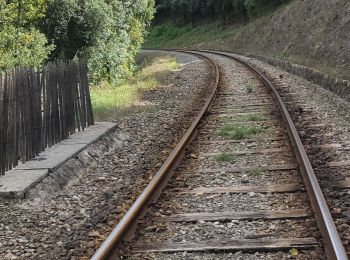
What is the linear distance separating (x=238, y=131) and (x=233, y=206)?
3.69 meters

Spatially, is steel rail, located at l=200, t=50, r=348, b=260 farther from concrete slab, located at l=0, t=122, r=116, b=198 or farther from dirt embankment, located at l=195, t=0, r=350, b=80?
dirt embankment, located at l=195, t=0, r=350, b=80

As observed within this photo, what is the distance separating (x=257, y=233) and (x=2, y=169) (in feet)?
12.2

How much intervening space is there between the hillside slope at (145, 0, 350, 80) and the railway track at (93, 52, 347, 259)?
870 centimetres

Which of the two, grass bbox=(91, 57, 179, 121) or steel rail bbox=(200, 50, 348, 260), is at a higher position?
steel rail bbox=(200, 50, 348, 260)

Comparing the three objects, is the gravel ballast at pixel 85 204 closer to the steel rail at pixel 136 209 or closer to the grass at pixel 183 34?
the steel rail at pixel 136 209

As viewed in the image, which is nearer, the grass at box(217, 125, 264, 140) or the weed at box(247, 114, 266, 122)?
the grass at box(217, 125, 264, 140)

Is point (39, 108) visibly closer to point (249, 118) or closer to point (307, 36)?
point (249, 118)

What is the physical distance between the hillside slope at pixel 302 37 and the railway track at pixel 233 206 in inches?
342

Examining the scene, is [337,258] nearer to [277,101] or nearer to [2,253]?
[2,253]

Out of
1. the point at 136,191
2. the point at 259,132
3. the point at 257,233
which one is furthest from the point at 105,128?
the point at 257,233

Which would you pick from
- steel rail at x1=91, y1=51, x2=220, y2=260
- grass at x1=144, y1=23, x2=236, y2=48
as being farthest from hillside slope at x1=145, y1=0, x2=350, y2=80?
steel rail at x1=91, y1=51, x2=220, y2=260

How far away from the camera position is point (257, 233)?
15.4 ft

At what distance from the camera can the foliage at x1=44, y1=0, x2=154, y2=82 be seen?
18.1 metres

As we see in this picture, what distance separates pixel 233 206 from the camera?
5449 mm
